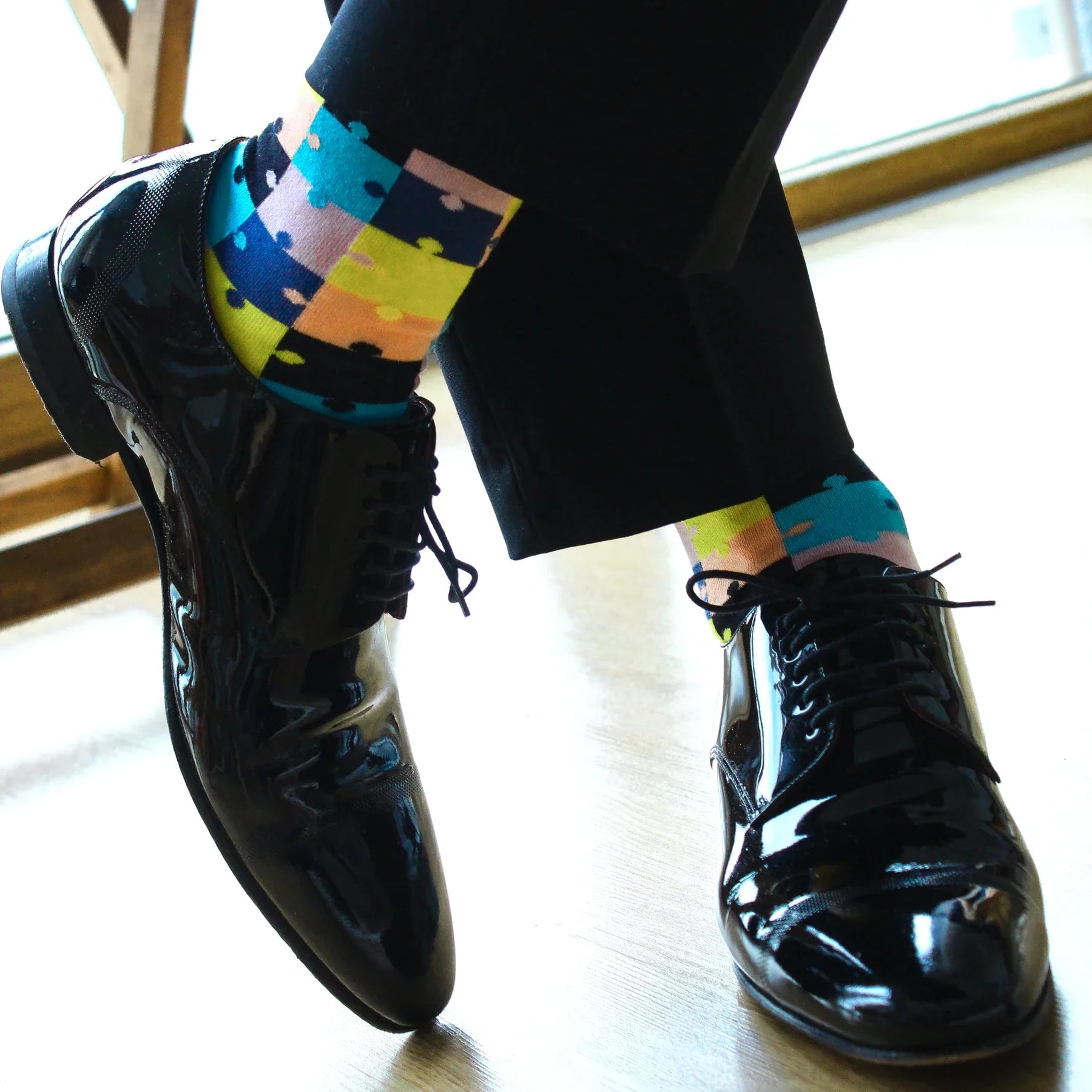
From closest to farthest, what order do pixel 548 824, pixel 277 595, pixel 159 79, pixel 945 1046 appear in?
1. pixel 945 1046
2. pixel 277 595
3. pixel 548 824
4. pixel 159 79

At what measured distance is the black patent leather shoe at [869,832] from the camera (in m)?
0.39

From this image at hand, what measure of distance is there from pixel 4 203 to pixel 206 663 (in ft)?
5.26

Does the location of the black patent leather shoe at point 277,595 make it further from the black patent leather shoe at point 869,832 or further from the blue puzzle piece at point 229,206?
the black patent leather shoe at point 869,832

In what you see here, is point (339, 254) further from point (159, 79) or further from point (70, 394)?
point (159, 79)

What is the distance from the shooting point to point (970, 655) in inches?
27.3

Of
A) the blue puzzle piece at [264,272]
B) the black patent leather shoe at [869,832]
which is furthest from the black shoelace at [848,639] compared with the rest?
the blue puzzle piece at [264,272]

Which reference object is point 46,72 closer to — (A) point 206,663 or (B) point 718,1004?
(A) point 206,663

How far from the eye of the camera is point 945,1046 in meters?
0.38

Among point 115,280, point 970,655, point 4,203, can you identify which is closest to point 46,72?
point 4,203

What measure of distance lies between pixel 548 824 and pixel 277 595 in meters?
0.22

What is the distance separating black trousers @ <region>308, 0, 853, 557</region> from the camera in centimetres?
37

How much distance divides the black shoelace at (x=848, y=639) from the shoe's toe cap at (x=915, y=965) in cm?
9

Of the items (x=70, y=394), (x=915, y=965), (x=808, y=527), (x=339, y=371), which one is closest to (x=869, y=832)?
(x=915, y=965)

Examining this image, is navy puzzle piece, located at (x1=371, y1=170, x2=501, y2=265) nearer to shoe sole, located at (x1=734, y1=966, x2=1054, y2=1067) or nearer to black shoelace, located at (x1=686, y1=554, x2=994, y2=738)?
black shoelace, located at (x1=686, y1=554, x2=994, y2=738)
